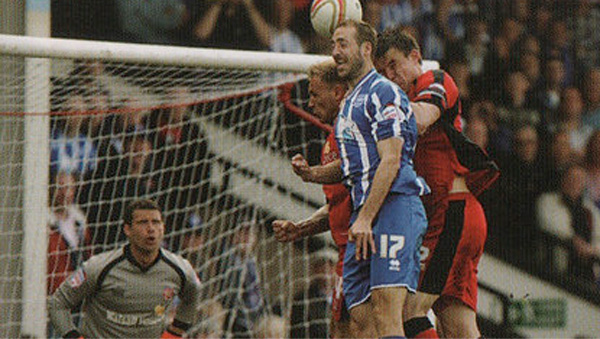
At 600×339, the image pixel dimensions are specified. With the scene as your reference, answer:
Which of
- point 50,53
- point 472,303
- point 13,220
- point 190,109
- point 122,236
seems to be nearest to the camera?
point 472,303

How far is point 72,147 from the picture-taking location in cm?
765

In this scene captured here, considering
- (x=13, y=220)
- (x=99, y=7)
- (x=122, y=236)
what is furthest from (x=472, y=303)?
(x=99, y=7)

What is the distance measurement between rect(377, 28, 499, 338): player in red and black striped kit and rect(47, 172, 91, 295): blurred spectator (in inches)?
121

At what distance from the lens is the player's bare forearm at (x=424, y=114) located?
4598 mm

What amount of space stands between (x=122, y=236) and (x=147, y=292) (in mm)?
1486

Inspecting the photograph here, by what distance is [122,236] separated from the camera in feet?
26.8

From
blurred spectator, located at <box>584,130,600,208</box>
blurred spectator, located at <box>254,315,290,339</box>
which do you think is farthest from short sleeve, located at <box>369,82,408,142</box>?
blurred spectator, located at <box>584,130,600,208</box>

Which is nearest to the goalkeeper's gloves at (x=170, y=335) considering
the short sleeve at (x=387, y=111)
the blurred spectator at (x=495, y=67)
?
the short sleeve at (x=387, y=111)

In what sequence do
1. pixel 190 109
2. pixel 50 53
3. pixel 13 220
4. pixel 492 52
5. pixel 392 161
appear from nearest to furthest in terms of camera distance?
pixel 392 161 → pixel 50 53 → pixel 13 220 → pixel 190 109 → pixel 492 52

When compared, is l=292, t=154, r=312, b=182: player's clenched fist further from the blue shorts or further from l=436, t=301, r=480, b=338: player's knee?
l=436, t=301, r=480, b=338: player's knee

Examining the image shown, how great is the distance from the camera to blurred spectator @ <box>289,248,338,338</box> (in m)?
8.02

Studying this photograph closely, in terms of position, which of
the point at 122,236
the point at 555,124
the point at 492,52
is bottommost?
the point at 122,236

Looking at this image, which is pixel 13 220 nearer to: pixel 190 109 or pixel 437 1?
pixel 190 109

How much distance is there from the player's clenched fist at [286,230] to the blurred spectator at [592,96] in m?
6.36
